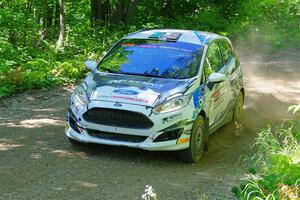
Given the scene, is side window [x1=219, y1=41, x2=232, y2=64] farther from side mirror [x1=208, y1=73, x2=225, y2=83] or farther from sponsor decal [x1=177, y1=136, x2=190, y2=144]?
sponsor decal [x1=177, y1=136, x2=190, y2=144]

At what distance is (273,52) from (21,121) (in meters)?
14.3

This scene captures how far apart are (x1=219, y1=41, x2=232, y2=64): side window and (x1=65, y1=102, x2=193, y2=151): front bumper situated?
7.80ft

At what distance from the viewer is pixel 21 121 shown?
955 centimetres

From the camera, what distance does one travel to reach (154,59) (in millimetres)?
8516

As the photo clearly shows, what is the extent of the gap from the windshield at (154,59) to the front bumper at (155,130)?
3.05 feet

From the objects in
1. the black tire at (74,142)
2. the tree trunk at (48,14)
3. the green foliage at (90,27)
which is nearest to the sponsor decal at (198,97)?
the black tire at (74,142)

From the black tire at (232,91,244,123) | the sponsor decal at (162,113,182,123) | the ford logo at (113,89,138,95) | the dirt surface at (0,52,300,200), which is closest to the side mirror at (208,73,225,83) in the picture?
the sponsor decal at (162,113,182,123)

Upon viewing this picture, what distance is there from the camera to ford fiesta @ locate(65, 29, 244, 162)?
7.32 meters

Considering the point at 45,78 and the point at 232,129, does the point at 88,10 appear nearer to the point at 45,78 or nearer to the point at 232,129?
the point at 45,78

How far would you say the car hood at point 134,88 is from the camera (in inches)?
290

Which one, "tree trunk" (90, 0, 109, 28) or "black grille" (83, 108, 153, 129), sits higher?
"black grille" (83, 108, 153, 129)

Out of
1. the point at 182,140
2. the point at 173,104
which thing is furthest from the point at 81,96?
the point at 182,140

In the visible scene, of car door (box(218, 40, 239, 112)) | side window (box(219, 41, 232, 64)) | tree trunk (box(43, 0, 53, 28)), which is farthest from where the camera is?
tree trunk (box(43, 0, 53, 28))

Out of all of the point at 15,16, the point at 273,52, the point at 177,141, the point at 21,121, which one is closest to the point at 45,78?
the point at 15,16
